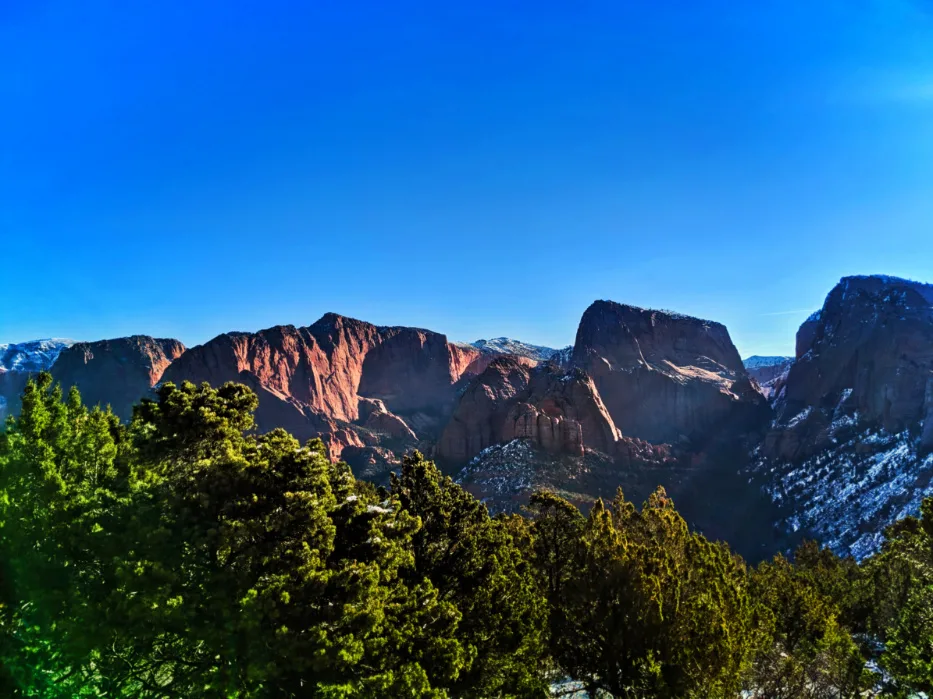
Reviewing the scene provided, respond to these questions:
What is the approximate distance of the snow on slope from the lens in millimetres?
98562

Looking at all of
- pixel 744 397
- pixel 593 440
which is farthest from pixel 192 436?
pixel 744 397

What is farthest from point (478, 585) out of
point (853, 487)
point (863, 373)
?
point (863, 373)

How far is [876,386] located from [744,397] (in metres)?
49.8

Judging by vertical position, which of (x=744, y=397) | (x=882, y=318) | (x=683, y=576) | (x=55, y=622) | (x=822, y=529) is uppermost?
(x=882, y=318)

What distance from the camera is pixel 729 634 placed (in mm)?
18641

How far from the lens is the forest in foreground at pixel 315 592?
1474cm

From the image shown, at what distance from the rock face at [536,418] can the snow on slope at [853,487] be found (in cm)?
4275

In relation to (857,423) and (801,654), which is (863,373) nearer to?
(857,423)

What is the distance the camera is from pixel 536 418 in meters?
133

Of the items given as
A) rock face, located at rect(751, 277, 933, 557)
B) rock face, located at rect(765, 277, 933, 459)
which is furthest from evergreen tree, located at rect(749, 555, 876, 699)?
rock face, located at rect(765, 277, 933, 459)

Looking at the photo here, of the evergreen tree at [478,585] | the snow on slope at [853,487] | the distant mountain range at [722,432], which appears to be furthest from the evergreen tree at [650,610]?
the snow on slope at [853,487]

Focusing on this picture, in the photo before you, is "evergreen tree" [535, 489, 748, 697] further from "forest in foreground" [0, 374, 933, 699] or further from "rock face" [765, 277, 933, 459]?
"rock face" [765, 277, 933, 459]

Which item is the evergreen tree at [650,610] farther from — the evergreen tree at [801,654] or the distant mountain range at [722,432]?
the distant mountain range at [722,432]

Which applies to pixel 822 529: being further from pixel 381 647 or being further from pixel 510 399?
pixel 381 647
